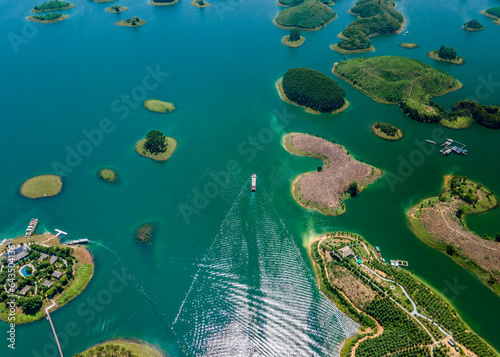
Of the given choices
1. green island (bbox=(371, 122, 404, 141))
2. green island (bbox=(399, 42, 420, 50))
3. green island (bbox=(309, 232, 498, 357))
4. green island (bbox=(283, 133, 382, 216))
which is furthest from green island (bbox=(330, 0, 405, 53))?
green island (bbox=(309, 232, 498, 357))

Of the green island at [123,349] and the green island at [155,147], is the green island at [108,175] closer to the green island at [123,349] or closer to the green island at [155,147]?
the green island at [155,147]

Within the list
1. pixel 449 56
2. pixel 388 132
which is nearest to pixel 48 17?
pixel 388 132

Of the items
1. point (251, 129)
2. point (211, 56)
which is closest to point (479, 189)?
point (251, 129)

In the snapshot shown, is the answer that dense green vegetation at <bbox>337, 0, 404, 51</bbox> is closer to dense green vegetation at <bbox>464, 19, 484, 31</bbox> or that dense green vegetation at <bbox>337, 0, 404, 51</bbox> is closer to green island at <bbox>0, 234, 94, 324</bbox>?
dense green vegetation at <bbox>464, 19, 484, 31</bbox>

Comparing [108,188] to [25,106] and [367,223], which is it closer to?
[25,106]

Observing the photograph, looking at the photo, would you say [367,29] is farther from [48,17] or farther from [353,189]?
[48,17]

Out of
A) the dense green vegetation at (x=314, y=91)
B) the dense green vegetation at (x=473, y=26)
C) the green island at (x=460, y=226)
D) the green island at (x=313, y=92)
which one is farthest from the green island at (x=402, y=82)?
the dense green vegetation at (x=473, y=26)
